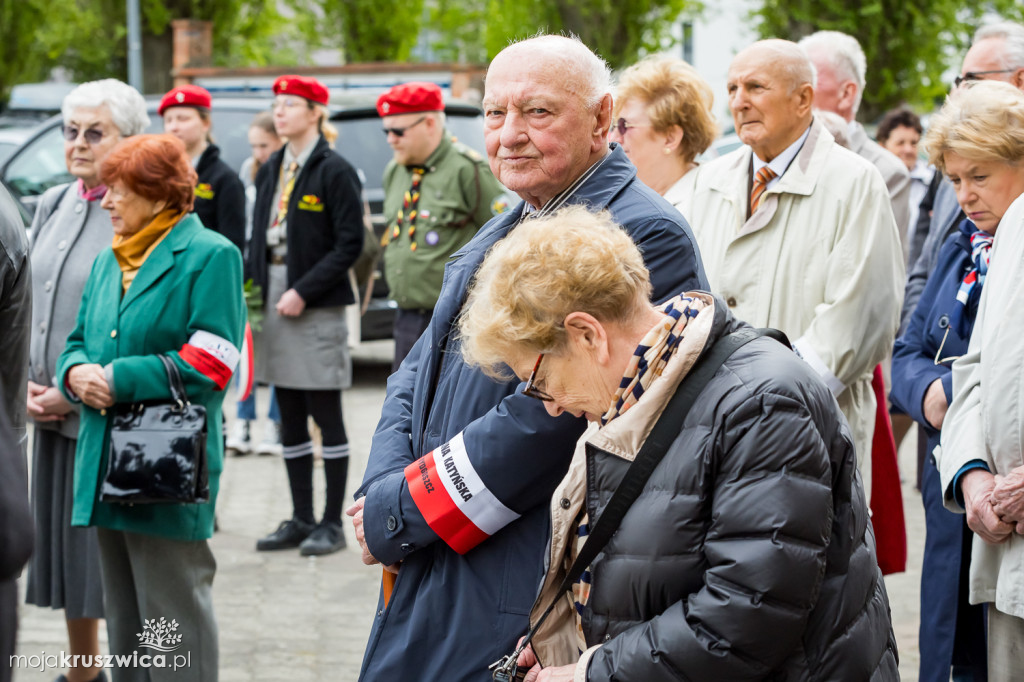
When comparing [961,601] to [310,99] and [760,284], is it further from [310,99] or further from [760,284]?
[310,99]

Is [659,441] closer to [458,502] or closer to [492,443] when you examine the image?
[492,443]

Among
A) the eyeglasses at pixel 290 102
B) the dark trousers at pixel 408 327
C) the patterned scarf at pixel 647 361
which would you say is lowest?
the dark trousers at pixel 408 327

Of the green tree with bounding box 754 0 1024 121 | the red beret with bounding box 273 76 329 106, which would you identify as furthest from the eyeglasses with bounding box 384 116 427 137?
the green tree with bounding box 754 0 1024 121

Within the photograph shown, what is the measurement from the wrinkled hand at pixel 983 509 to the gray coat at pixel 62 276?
2872 millimetres

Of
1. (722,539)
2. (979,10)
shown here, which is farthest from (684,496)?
(979,10)

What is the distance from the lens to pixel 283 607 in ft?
17.1

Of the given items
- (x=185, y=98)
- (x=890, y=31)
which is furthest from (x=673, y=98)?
(x=890, y=31)

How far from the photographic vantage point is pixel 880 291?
377 centimetres

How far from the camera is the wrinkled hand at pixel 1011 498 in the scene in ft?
9.18

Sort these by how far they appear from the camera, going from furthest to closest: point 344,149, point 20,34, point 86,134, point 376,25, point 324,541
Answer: point 20,34
point 376,25
point 344,149
point 324,541
point 86,134

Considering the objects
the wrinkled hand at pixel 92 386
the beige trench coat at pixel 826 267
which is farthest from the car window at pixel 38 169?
the beige trench coat at pixel 826 267

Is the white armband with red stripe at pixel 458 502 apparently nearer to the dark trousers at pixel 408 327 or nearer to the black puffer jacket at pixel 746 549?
the black puffer jacket at pixel 746 549

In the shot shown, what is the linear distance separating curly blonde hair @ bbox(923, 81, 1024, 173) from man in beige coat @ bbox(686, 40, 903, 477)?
0.41 m

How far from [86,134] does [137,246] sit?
938 mm
